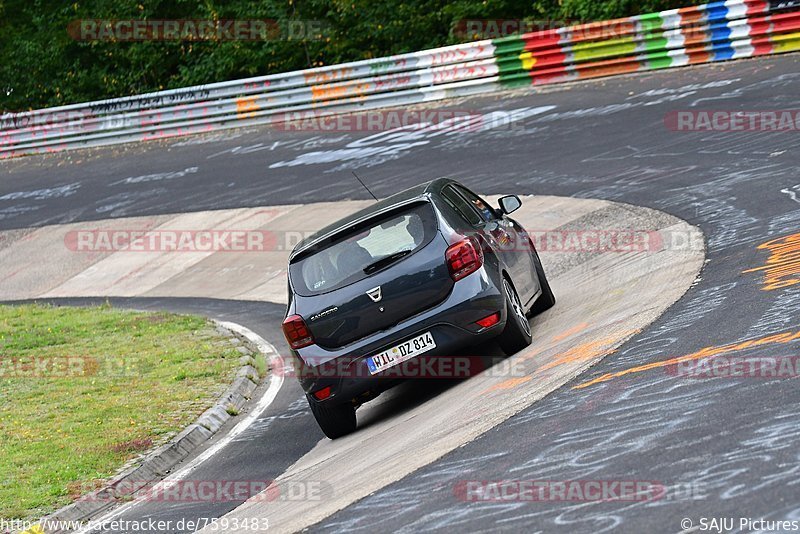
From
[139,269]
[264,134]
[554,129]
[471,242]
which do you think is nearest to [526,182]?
[554,129]

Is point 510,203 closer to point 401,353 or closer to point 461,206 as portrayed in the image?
point 461,206

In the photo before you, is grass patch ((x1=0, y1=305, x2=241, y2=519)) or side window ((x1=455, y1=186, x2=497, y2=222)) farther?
side window ((x1=455, y1=186, x2=497, y2=222))

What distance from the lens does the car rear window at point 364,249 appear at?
9711 millimetres

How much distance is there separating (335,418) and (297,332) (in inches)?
30.7

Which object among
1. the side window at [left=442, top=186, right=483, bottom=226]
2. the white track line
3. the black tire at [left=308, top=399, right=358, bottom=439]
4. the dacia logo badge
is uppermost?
the side window at [left=442, top=186, right=483, bottom=226]

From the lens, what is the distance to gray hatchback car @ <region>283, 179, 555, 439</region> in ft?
31.2

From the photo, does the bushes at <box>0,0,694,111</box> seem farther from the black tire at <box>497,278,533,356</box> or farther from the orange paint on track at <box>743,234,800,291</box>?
the black tire at <box>497,278,533,356</box>

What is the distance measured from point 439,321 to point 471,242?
0.75 meters

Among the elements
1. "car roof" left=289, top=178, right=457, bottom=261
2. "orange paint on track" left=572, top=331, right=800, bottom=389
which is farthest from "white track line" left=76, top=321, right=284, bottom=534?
"orange paint on track" left=572, top=331, right=800, bottom=389

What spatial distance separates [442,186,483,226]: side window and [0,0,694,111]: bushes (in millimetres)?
17885

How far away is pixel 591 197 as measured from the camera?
55.0 ft

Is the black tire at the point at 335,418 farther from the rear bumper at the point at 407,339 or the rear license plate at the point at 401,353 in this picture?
the rear license plate at the point at 401,353

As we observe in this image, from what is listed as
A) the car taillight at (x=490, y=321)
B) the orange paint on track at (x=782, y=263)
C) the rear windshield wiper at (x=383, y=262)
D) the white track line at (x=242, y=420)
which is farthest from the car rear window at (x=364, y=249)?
the orange paint on track at (x=782, y=263)

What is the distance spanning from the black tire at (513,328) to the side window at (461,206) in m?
0.73
